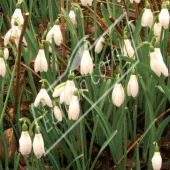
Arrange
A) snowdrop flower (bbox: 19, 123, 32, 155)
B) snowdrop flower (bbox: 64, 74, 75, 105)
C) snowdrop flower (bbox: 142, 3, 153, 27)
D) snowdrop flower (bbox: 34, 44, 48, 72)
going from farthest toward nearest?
1. snowdrop flower (bbox: 142, 3, 153, 27)
2. snowdrop flower (bbox: 34, 44, 48, 72)
3. snowdrop flower (bbox: 64, 74, 75, 105)
4. snowdrop flower (bbox: 19, 123, 32, 155)

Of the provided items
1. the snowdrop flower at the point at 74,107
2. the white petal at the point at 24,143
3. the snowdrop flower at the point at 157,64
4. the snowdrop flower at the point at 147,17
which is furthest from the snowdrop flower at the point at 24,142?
the snowdrop flower at the point at 147,17

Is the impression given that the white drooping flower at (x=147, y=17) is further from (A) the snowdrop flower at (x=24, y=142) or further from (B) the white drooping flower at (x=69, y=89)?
(A) the snowdrop flower at (x=24, y=142)

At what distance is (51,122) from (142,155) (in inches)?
23.3

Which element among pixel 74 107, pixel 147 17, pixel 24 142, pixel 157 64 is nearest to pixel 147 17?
pixel 147 17

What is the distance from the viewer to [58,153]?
71.2 inches

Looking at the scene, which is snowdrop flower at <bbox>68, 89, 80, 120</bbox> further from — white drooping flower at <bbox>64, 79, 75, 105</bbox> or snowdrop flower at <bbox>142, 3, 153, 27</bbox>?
snowdrop flower at <bbox>142, 3, 153, 27</bbox>

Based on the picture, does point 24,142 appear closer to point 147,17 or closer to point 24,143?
point 24,143

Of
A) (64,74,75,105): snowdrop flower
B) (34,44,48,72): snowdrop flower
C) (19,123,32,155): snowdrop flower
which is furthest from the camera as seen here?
(34,44,48,72): snowdrop flower

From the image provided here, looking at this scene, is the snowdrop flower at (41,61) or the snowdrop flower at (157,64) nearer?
the snowdrop flower at (157,64)

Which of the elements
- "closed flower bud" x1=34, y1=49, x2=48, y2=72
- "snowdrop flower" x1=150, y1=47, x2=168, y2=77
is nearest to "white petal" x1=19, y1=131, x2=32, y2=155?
"closed flower bud" x1=34, y1=49, x2=48, y2=72

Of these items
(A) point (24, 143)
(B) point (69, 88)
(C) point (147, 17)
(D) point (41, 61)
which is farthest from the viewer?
(C) point (147, 17)

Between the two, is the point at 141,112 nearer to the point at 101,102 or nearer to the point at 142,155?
the point at 142,155

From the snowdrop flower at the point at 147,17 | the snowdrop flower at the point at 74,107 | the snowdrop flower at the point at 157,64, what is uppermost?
the snowdrop flower at the point at 147,17

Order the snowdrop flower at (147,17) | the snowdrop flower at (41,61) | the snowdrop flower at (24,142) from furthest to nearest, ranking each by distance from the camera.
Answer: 1. the snowdrop flower at (147,17)
2. the snowdrop flower at (41,61)
3. the snowdrop flower at (24,142)
